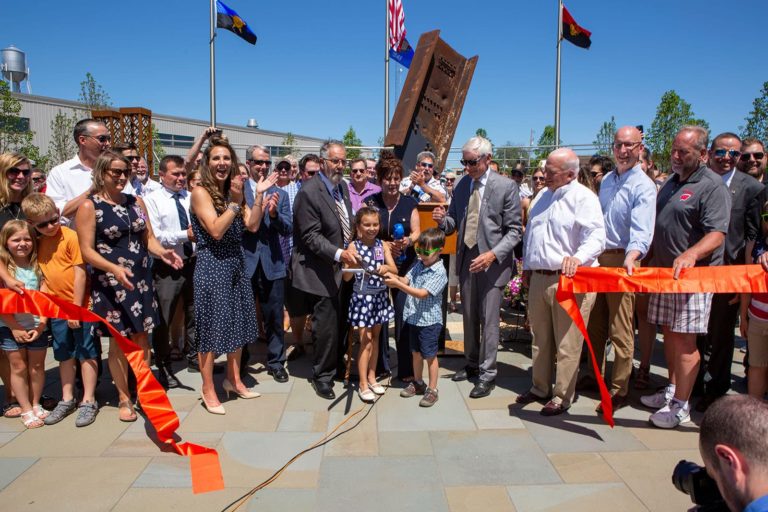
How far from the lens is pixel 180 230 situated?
16.1ft

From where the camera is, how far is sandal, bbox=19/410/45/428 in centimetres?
384

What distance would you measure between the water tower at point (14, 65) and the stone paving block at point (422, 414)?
4386 cm

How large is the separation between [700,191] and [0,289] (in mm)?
5176

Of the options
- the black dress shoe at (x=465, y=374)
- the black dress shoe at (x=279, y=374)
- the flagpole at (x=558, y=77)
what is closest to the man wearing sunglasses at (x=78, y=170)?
the black dress shoe at (x=279, y=374)

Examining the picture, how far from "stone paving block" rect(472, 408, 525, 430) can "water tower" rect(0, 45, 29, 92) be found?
44448 mm

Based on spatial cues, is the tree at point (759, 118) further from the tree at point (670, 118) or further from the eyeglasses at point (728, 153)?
the eyeglasses at point (728, 153)

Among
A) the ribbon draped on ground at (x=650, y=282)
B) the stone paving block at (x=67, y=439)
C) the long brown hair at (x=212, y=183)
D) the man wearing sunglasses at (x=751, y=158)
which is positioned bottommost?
the stone paving block at (x=67, y=439)

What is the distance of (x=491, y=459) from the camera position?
131 inches

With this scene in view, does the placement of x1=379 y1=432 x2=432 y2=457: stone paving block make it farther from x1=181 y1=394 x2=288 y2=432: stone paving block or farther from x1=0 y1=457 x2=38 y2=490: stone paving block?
x1=0 y1=457 x2=38 y2=490: stone paving block

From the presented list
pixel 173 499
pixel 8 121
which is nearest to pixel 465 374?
pixel 173 499

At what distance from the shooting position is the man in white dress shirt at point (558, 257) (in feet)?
12.5

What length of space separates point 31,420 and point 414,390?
9.81 ft

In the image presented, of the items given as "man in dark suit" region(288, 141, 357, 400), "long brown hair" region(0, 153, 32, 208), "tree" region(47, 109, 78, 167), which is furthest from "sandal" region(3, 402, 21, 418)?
"tree" region(47, 109, 78, 167)

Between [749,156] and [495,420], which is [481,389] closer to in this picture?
[495,420]
